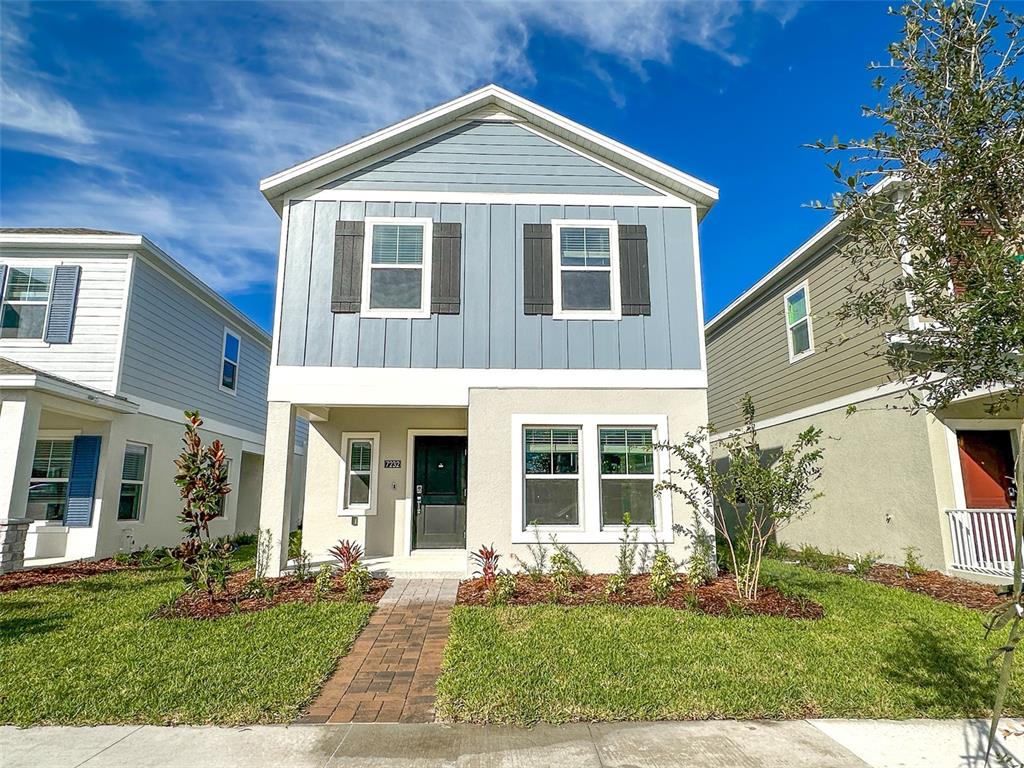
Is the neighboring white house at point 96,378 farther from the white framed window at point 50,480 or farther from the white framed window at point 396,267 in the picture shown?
the white framed window at point 396,267

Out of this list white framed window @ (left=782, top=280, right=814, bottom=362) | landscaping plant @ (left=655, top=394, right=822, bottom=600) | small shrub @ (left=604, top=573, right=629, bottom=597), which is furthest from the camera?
white framed window @ (left=782, top=280, right=814, bottom=362)

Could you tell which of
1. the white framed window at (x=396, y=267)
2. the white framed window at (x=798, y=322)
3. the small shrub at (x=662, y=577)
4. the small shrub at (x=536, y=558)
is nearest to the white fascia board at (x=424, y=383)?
the white framed window at (x=396, y=267)

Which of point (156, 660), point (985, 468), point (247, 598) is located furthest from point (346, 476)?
point (985, 468)

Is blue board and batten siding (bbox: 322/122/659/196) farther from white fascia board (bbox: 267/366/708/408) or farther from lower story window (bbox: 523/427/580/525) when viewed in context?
lower story window (bbox: 523/427/580/525)

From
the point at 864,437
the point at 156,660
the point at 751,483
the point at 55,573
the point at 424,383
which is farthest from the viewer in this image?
the point at 864,437

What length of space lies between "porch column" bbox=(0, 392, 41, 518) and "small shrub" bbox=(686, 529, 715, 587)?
10208 millimetres

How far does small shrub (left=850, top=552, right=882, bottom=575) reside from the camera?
9094 mm

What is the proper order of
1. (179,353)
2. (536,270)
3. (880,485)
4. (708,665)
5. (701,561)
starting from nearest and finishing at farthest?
(708,665)
(701,561)
(536,270)
(880,485)
(179,353)

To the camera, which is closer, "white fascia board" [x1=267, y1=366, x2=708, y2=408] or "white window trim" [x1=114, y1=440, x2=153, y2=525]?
"white fascia board" [x1=267, y1=366, x2=708, y2=408]

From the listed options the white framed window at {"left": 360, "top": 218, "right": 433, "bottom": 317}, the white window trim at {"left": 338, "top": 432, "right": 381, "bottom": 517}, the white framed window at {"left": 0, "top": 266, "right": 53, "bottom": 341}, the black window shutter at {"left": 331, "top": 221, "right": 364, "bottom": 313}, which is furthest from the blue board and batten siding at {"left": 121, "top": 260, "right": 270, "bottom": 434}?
the white framed window at {"left": 360, "top": 218, "right": 433, "bottom": 317}

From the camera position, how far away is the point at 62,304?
1095 cm

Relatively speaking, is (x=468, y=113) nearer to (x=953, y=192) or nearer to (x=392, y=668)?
(x=953, y=192)

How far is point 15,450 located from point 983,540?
1469 cm

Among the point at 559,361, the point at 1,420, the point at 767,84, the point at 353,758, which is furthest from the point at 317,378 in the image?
the point at 767,84
